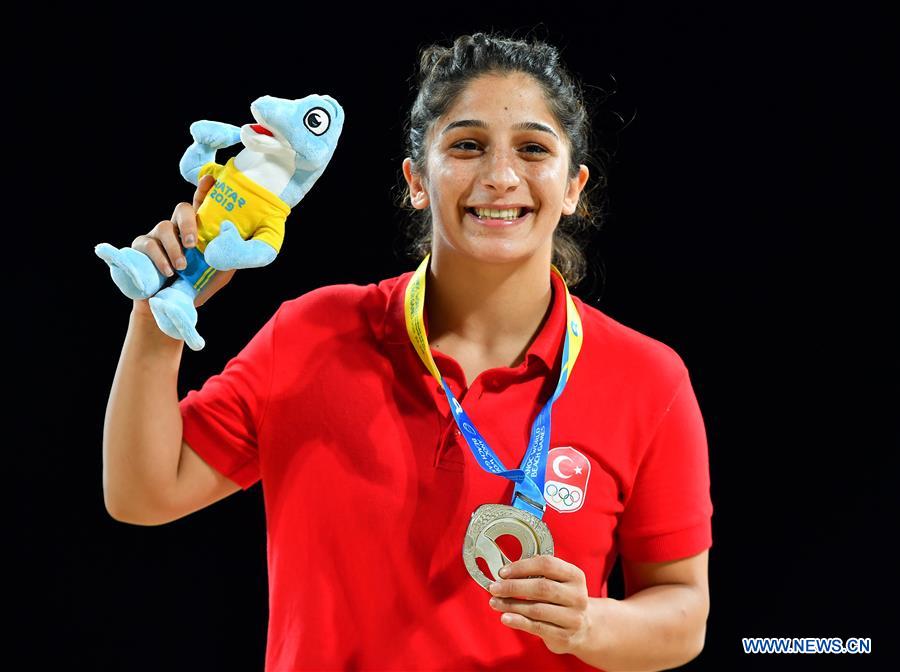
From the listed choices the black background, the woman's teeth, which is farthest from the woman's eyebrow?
the black background

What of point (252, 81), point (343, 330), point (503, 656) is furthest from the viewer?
point (252, 81)

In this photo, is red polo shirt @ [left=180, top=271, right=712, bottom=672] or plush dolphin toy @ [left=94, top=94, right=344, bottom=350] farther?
red polo shirt @ [left=180, top=271, right=712, bottom=672]

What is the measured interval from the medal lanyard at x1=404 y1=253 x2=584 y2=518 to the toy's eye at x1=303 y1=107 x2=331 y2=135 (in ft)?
1.19

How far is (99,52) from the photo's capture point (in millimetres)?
2768

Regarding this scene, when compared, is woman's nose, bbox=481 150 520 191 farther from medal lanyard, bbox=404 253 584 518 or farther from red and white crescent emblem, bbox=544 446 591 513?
red and white crescent emblem, bbox=544 446 591 513

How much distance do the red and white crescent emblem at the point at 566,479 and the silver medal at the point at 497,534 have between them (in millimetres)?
119

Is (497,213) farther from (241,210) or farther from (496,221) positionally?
(241,210)

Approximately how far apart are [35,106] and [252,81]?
0.55 m

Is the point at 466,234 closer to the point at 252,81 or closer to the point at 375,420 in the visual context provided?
the point at 375,420

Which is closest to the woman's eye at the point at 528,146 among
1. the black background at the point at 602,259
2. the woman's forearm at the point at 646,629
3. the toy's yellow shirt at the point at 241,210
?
the toy's yellow shirt at the point at 241,210

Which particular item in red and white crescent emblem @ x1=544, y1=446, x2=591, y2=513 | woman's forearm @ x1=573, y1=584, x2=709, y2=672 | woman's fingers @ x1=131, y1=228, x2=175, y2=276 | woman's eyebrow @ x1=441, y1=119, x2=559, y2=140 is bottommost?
woman's forearm @ x1=573, y1=584, x2=709, y2=672

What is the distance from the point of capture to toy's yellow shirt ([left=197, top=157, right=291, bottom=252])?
4.93ft

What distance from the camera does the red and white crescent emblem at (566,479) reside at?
168cm

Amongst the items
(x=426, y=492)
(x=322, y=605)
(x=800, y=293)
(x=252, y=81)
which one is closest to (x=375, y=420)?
(x=426, y=492)
